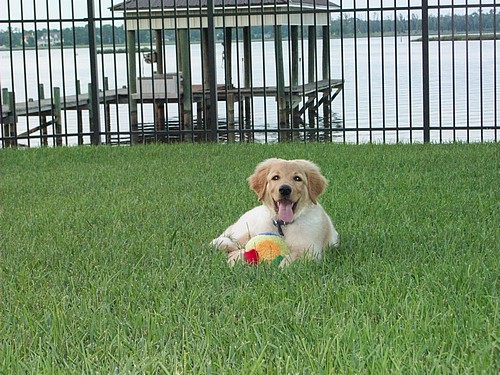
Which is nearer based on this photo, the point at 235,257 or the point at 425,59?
the point at 235,257

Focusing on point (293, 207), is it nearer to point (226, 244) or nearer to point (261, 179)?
point (261, 179)

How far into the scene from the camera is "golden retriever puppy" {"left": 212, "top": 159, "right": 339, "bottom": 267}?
250 inches

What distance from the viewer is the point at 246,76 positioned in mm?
25609

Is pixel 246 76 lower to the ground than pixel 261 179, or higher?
higher

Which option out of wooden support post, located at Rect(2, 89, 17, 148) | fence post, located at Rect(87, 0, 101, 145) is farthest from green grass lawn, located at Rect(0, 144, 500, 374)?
wooden support post, located at Rect(2, 89, 17, 148)

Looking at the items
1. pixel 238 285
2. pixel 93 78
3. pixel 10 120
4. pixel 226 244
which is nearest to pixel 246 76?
pixel 10 120

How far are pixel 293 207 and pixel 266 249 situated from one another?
15.9 inches

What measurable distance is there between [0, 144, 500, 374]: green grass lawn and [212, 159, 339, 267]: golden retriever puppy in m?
0.19

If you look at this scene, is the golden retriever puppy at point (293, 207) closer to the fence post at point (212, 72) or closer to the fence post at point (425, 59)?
the fence post at point (425, 59)

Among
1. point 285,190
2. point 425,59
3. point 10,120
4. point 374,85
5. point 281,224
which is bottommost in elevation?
point 281,224

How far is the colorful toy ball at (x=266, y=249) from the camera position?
20.1 ft

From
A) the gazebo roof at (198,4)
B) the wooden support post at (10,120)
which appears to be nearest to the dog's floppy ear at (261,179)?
the gazebo roof at (198,4)

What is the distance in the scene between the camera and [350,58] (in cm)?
4944

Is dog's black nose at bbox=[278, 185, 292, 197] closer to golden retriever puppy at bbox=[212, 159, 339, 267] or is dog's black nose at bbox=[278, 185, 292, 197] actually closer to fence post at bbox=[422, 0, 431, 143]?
golden retriever puppy at bbox=[212, 159, 339, 267]
